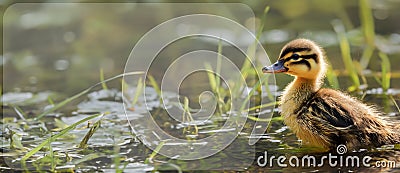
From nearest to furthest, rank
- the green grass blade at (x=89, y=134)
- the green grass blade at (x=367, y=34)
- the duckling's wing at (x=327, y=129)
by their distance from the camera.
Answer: the duckling's wing at (x=327, y=129)
the green grass blade at (x=89, y=134)
the green grass blade at (x=367, y=34)

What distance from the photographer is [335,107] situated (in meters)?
3.94

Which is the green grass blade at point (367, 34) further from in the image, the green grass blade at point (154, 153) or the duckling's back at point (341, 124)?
the green grass blade at point (154, 153)

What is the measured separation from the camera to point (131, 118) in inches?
185

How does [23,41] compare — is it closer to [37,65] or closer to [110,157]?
[37,65]

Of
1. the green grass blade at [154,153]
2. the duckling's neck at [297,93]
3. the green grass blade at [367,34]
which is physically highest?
the green grass blade at [367,34]

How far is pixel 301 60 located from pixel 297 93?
0.58 feet

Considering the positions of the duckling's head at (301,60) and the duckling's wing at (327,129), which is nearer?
the duckling's wing at (327,129)

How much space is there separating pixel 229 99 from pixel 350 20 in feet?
8.12

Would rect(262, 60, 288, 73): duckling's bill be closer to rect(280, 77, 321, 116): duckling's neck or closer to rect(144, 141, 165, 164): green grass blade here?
rect(280, 77, 321, 116): duckling's neck

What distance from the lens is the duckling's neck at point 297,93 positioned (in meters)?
4.10

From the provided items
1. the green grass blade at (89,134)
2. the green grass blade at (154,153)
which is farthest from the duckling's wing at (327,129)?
the green grass blade at (89,134)

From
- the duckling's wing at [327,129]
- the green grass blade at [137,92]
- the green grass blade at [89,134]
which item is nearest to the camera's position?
the duckling's wing at [327,129]

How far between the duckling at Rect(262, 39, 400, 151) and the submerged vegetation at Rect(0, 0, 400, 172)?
10 centimetres

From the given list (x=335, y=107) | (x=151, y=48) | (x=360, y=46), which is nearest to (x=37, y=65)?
(x=151, y=48)
